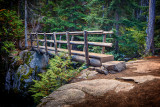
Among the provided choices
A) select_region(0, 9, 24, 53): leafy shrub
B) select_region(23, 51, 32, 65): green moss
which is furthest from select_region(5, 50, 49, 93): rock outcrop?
select_region(0, 9, 24, 53): leafy shrub

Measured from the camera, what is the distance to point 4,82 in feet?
33.1

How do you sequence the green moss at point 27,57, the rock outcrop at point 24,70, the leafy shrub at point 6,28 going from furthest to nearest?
the green moss at point 27,57 → the leafy shrub at point 6,28 → the rock outcrop at point 24,70

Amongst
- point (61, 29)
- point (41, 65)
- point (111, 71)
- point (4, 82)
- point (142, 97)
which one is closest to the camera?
point (142, 97)

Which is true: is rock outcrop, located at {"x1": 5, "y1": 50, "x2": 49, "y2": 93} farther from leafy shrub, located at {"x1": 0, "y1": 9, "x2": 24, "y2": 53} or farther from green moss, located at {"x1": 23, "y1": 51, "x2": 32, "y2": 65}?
leafy shrub, located at {"x1": 0, "y1": 9, "x2": 24, "y2": 53}

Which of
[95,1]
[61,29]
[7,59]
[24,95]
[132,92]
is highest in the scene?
[95,1]

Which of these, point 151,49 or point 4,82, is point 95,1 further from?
point 4,82

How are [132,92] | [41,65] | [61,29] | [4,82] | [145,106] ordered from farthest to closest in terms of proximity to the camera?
[61,29] → [41,65] → [4,82] → [132,92] → [145,106]

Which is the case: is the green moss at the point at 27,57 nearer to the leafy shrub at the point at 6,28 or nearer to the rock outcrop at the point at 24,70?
the rock outcrop at the point at 24,70

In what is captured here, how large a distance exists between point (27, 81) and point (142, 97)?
9011mm

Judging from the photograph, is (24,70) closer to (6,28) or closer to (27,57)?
(27,57)

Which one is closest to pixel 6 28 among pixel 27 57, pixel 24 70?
pixel 27 57

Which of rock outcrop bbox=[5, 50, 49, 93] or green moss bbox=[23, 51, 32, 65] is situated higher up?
green moss bbox=[23, 51, 32, 65]

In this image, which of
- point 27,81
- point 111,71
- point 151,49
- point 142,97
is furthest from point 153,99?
point 27,81

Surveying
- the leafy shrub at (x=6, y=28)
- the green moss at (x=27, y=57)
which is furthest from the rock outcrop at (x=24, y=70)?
the leafy shrub at (x=6, y=28)
